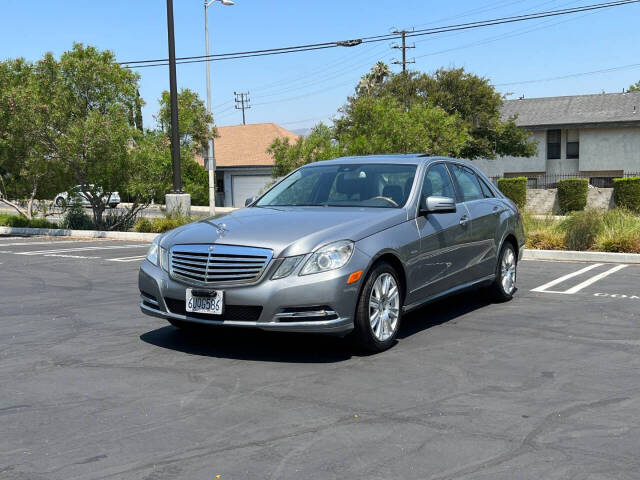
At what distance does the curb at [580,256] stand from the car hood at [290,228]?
7.90 meters

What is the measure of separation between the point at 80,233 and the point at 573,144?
31.5m

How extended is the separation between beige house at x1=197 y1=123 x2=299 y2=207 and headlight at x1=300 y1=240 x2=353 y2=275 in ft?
132

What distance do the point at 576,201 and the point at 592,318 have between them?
24130 mm

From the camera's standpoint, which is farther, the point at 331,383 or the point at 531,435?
the point at 331,383

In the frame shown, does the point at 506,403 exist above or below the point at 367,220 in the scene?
below

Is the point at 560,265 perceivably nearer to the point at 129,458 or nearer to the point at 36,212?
the point at 129,458

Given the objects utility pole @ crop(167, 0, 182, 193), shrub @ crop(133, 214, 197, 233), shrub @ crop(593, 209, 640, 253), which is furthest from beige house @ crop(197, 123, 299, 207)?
shrub @ crop(593, 209, 640, 253)

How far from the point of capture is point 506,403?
5090 mm

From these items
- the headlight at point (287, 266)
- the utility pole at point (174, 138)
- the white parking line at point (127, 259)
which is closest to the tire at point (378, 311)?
the headlight at point (287, 266)

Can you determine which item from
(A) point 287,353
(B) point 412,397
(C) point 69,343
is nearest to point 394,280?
(A) point 287,353

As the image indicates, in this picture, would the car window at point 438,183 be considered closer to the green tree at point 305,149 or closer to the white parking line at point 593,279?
the white parking line at point 593,279

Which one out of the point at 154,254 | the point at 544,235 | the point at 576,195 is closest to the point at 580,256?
the point at 544,235

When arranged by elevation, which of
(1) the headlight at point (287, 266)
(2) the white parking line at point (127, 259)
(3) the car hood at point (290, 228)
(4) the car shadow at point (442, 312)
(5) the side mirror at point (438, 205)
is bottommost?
(2) the white parking line at point (127, 259)

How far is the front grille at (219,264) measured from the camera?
6.06 m
